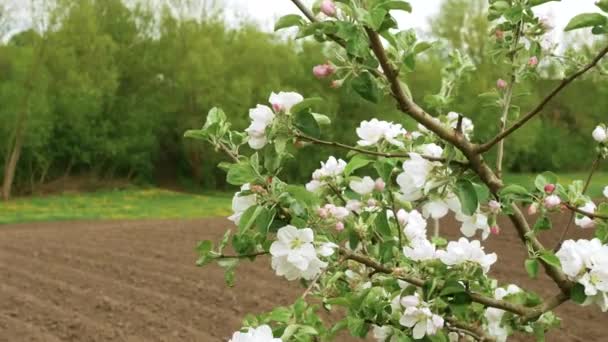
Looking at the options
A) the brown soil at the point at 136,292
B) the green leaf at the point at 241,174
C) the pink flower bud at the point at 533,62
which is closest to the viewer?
the green leaf at the point at 241,174

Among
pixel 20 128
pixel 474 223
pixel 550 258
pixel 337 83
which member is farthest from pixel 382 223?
pixel 20 128

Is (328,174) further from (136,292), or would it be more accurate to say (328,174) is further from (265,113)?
(136,292)

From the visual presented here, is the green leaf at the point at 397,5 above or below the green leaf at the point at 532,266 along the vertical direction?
above

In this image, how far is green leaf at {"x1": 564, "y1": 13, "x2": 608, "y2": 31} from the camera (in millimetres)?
1222

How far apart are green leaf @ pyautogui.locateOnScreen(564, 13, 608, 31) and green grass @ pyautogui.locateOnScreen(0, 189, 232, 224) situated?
12.7 m

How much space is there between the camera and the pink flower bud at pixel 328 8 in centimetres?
109

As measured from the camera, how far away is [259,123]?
120 centimetres

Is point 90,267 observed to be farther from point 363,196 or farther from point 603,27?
point 603,27

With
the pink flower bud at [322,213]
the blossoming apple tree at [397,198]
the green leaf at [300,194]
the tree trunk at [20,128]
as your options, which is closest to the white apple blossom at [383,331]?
the blossoming apple tree at [397,198]

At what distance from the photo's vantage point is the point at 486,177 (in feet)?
4.42

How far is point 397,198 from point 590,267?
Result: 53 cm

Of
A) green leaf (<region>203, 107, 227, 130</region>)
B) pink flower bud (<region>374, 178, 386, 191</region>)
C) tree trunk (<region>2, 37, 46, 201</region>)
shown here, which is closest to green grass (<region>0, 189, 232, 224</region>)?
tree trunk (<region>2, 37, 46, 201</region>)

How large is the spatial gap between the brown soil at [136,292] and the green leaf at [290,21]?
13.3 feet

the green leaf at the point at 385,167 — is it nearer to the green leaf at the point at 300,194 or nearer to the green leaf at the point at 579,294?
the green leaf at the point at 300,194
